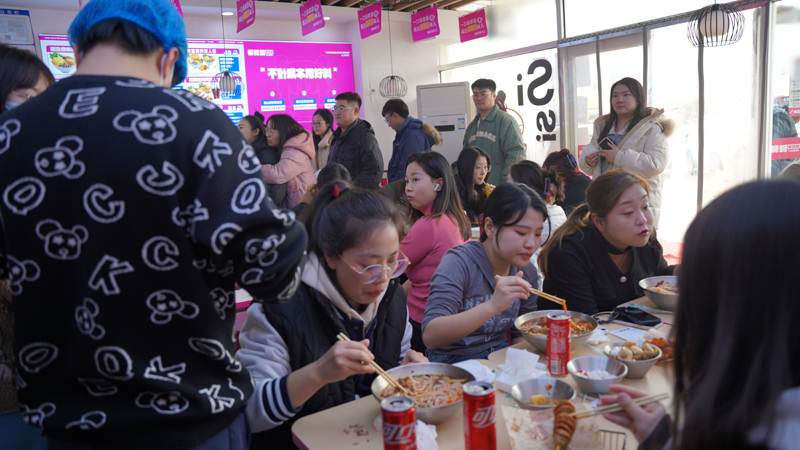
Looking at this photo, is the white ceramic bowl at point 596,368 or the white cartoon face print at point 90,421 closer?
the white cartoon face print at point 90,421

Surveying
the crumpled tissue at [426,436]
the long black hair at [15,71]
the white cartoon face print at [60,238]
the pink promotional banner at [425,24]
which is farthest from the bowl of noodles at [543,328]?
the pink promotional banner at [425,24]

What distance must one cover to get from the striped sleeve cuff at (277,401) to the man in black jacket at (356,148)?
166 inches

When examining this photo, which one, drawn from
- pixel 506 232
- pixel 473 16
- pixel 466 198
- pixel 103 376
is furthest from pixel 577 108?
pixel 103 376

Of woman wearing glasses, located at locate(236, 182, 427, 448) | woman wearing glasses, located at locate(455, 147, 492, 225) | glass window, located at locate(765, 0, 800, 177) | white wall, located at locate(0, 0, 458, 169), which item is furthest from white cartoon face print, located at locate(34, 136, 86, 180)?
white wall, located at locate(0, 0, 458, 169)

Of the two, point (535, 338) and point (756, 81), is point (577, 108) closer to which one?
point (756, 81)

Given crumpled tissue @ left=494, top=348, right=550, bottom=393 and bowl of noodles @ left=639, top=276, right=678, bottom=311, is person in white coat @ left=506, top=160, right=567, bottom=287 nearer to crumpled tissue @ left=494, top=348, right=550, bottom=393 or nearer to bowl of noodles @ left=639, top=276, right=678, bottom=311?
bowl of noodles @ left=639, top=276, right=678, bottom=311

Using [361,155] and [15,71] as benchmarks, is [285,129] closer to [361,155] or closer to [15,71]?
[361,155]

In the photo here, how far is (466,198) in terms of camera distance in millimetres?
4273

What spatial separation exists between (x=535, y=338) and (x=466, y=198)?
2534 millimetres

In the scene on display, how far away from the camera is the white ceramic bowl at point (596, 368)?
1.46 metres

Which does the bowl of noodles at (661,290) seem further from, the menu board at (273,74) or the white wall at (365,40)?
the white wall at (365,40)

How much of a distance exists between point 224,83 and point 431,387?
6014 millimetres

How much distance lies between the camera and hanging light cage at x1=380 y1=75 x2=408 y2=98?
8109mm

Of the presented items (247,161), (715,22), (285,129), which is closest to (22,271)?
(247,161)
